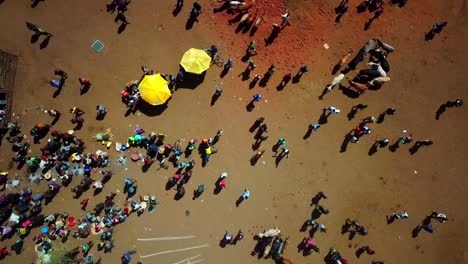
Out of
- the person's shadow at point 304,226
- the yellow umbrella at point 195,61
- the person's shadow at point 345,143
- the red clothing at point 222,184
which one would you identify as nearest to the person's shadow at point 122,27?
the yellow umbrella at point 195,61

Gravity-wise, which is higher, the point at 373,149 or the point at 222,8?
the point at 222,8

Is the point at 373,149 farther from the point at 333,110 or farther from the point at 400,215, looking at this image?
the point at 400,215

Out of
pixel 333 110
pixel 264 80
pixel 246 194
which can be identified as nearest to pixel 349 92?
pixel 333 110

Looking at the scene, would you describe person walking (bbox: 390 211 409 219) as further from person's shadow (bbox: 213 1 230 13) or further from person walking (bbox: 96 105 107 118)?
person walking (bbox: 96 105 107 118)

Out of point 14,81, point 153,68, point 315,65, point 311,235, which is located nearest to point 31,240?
point 14,81

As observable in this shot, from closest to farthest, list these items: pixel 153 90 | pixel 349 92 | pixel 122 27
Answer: pixel 153 90, pixel 122 27, pixel 349 92

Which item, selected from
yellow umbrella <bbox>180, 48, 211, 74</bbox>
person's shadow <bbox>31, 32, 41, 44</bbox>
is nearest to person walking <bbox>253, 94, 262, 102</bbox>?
yellow umbrella <bbox>180, 48, 211, 74</bbox>

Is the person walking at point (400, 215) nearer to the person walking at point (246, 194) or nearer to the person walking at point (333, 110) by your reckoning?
the person walking at point (333, 110)
